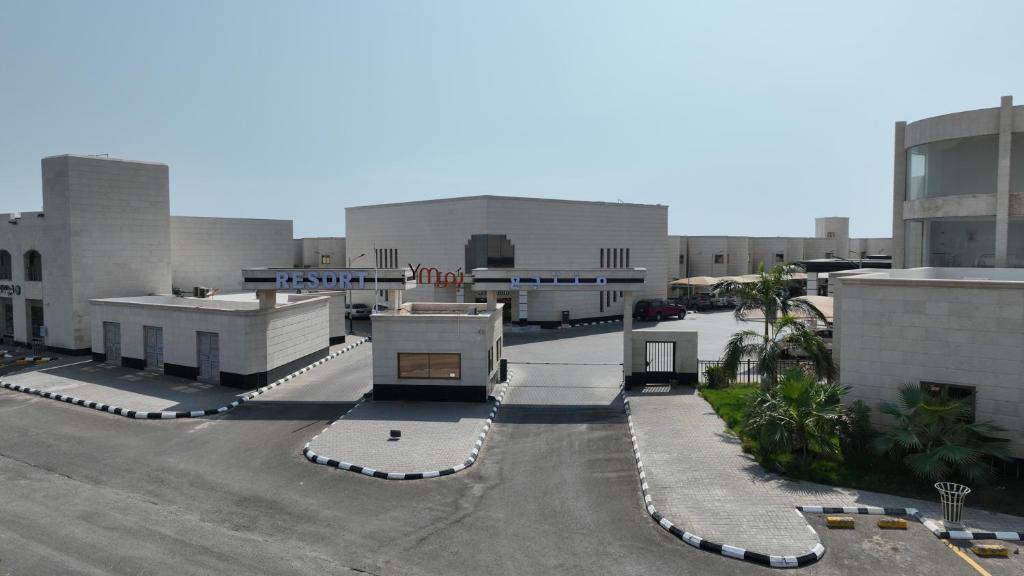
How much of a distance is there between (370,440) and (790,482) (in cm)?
1166

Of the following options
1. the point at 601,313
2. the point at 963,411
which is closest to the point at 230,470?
the point at 963,411

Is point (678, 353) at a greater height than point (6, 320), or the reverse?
point (6, 320)

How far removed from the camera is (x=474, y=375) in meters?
24.6

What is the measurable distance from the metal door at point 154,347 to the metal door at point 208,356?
2.81m

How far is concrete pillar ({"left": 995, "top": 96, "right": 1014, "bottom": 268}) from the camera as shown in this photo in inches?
899

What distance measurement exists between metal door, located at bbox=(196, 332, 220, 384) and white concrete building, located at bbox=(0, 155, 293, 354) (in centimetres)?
1085

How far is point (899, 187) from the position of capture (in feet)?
89.3

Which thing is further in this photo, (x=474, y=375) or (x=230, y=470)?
(x=474, y=375)

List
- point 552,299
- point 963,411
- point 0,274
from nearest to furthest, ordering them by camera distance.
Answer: point 963,411
point 0,274
point 552,299

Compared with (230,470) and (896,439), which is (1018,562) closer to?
(896,439)

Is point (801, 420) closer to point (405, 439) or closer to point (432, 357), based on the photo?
point (405, 439)

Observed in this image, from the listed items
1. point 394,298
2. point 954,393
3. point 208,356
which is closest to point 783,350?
point 954,393

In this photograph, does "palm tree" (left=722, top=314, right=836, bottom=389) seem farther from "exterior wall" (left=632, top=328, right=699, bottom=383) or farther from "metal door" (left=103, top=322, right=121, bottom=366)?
"metal door" (left=103, top=322, right=121, bottom=366)

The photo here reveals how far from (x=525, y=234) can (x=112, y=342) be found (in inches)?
1000
